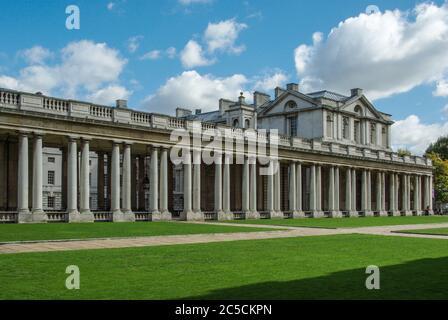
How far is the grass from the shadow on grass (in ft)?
0.07

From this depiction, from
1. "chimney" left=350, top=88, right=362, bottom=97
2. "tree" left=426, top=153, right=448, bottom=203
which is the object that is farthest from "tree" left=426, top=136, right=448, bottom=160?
"chimney" left=350, top=88, right=362, bottom=97

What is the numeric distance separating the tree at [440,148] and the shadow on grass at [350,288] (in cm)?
11902

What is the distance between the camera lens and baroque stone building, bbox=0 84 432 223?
138 ft

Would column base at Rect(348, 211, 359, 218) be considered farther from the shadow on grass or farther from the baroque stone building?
the shadow on grass

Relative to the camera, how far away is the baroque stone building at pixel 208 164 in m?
42.0

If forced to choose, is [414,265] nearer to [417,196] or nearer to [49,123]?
[49,123]

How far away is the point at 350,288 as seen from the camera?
1213cm

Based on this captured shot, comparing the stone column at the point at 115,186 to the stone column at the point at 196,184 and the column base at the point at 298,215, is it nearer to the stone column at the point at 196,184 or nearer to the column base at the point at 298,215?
the stone column at the point at 196,184

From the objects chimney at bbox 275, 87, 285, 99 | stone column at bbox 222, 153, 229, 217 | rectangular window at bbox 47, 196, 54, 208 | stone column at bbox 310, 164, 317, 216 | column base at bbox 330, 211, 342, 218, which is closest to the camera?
stone column at bbox 222, 153, 229, 217

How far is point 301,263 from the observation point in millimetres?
16641

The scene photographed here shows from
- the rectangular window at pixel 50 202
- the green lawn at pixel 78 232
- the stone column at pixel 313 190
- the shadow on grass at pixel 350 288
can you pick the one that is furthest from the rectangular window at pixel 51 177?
the shadow on grass at pixel 350 288

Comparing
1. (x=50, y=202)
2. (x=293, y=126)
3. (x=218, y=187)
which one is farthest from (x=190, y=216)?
(x=293, y=126)
